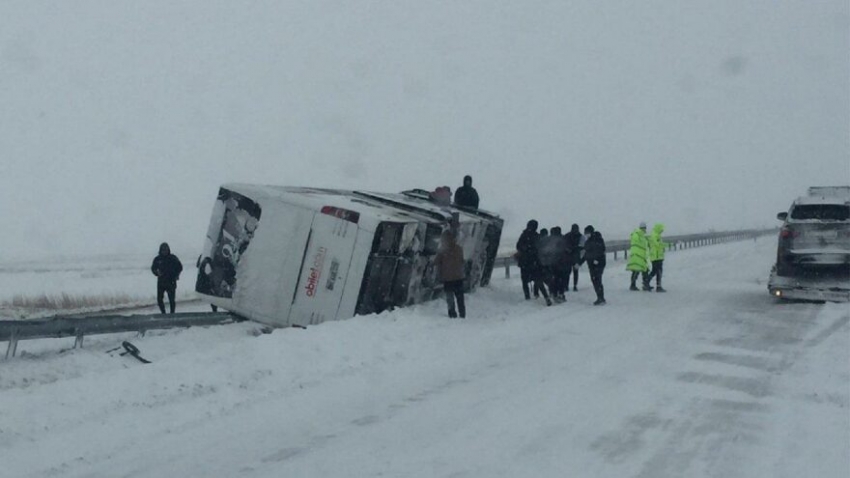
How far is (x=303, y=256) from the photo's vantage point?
15.2m

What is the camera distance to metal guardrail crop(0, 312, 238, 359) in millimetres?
12633

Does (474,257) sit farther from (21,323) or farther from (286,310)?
(21,323)

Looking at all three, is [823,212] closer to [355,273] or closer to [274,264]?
[355,273]

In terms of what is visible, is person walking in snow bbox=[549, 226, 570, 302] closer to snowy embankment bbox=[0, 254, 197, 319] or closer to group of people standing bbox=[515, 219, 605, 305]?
group of people standing bbox=[515, 219, 605, 305]

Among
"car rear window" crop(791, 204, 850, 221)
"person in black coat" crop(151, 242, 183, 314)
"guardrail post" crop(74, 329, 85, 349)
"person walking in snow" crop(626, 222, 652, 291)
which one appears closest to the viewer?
"guardrail post" crop(74, 329, 85, 349)

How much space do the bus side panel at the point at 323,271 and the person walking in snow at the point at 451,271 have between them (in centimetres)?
225

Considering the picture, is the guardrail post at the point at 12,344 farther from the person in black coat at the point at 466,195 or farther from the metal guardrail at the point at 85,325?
the person in black coat at the point at 466,195

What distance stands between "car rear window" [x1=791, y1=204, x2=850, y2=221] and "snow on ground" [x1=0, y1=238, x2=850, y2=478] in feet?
17.2

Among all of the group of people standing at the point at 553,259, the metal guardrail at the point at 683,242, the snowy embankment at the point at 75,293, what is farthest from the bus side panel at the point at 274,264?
the metal guardrail at the point at 683,242

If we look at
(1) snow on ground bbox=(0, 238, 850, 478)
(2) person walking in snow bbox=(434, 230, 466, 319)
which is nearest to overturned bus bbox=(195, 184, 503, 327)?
(2) person walking in snow bbox=(434, 230, 466, 319)

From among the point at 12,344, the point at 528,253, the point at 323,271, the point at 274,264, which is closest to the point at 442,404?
the point at 323,271

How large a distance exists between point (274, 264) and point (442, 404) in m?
6.94

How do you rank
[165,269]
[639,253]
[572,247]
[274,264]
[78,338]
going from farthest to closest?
[639,253] → [572,247] → [165,269] → [274,264] → [78,338]

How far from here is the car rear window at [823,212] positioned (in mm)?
19578
